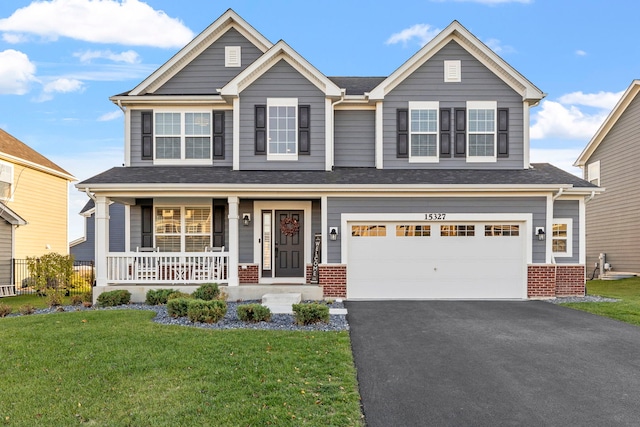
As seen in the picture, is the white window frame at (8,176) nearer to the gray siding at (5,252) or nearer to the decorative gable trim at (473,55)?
the gray siding at (5,252)

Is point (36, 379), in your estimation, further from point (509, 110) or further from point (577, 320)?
point (509, 110)

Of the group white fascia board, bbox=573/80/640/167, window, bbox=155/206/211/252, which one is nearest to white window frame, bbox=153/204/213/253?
window, bbox=155/206/211/252

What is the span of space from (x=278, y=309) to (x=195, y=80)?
8.60 meters

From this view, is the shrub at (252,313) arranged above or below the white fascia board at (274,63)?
below

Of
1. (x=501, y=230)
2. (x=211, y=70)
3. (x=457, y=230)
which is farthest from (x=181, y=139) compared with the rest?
(x=501, y=230)

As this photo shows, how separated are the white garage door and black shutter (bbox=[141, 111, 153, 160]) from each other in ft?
22.9

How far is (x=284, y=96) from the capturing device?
13578 millimetres

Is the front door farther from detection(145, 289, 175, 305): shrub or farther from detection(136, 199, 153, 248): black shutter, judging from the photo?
detection(136, 199, 153, 248): black shutter

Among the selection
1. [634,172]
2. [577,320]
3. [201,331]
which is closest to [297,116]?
[201,331]

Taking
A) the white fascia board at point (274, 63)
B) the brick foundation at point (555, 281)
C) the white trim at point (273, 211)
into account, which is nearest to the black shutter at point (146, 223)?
the white trim at point (273, 211)

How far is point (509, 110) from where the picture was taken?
13.8m

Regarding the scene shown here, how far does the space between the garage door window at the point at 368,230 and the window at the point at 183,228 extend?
4.73 meters

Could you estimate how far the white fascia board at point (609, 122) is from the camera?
1914cm

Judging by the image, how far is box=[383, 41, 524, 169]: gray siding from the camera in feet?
45.3
